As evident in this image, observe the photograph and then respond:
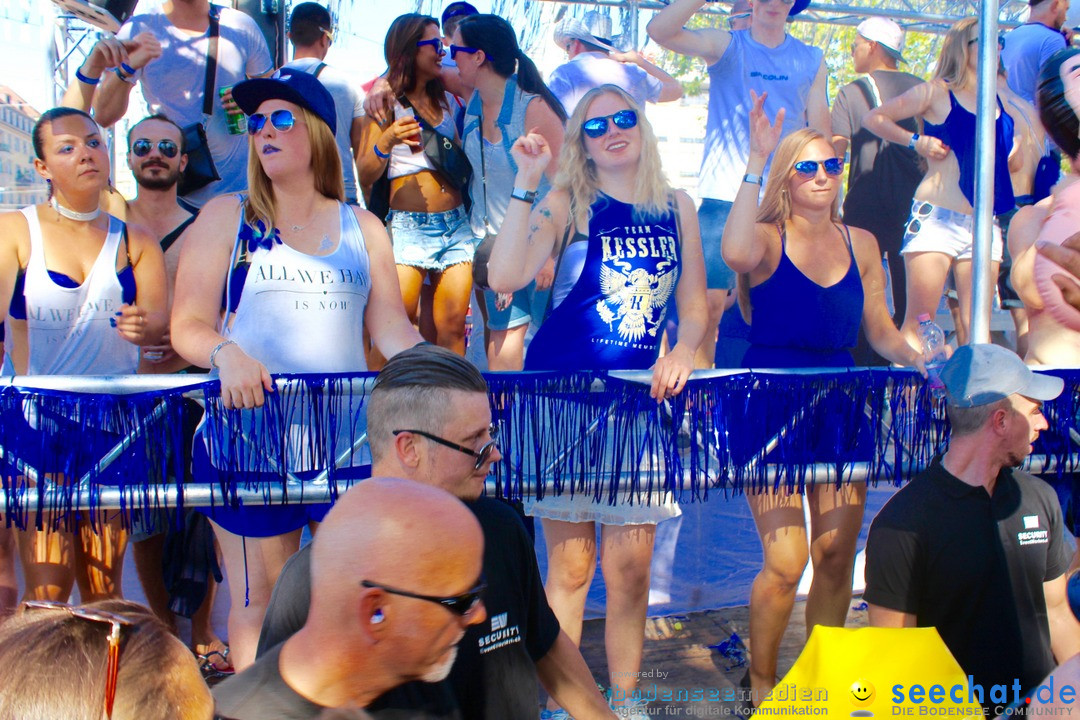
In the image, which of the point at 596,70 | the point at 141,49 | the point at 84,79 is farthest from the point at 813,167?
the point at 84,79

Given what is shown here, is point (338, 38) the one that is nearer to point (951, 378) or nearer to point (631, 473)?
point (631, 473)

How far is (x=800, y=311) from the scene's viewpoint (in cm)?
315

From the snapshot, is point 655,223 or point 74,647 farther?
point 655,223

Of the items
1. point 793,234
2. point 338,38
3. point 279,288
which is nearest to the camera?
point 279,288

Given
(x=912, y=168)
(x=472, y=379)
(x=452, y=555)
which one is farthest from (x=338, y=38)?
(x=452, y=555)

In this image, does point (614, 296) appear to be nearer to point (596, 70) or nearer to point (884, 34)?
point (596, 70)

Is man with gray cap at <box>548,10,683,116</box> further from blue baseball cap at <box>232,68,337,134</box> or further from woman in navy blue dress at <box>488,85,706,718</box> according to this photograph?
blue baseball cap at <box>232,68,337,134</box>

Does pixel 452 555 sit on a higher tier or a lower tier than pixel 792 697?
higher

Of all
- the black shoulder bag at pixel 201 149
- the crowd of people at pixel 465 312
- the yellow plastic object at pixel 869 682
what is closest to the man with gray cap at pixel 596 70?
the crowd of people at pixel 465 312

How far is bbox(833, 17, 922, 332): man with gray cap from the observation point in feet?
17.1

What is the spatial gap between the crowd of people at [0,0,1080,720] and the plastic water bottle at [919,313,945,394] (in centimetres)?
8

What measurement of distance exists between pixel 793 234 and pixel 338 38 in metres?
3.37

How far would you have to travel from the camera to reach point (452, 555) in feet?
4.50

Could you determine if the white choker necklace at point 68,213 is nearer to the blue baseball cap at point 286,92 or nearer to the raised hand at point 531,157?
the blue baseball cap at point 286,92
